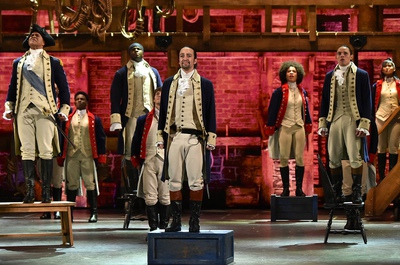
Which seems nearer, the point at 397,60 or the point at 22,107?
the point at 22,107

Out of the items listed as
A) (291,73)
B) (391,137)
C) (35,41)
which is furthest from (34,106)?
(391,137)

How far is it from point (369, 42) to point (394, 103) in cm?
103

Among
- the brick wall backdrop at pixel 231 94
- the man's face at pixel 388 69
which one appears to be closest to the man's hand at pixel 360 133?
the man's face at pixel 388 69

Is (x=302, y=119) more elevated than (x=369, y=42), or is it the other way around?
(x=369, y=42)

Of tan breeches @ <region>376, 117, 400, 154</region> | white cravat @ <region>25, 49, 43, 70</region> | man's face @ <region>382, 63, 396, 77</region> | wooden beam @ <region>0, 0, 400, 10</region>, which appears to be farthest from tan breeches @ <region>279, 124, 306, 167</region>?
white cravat @ <region>25, 49, 43, 70</region>

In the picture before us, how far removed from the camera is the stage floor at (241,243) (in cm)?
780

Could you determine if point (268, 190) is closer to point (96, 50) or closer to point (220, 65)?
point (220, 65)

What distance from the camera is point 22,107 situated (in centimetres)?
895

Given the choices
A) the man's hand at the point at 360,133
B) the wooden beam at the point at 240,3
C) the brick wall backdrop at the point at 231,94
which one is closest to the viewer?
the man's hand at the point at 360,133

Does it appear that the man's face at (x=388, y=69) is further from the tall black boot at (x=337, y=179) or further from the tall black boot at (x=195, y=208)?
the tall black boot at (x=195, y=208)

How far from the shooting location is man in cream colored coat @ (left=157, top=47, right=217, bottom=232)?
7684 mm

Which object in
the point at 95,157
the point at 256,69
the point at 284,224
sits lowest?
the point at 284,224

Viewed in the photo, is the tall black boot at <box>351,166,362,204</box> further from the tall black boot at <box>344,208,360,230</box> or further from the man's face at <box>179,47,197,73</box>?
the man's face at <box>179,47,197,73</box>

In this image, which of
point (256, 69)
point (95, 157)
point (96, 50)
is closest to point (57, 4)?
point (96, 50)
